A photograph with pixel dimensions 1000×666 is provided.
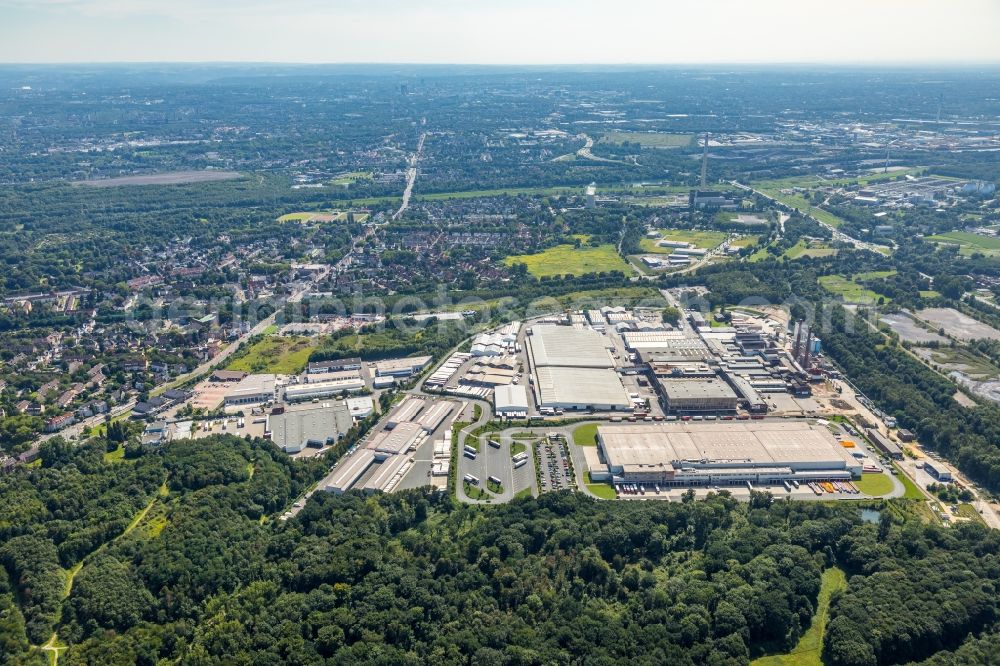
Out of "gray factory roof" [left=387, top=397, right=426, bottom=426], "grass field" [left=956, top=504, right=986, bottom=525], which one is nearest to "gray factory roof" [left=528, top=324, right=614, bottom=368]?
"gray factory roof" [left=387, top=397, right=426, bottom=426]

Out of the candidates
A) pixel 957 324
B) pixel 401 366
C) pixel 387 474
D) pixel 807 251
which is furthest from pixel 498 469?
pixel 807 251

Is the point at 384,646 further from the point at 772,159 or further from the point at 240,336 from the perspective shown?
the point at 772,159

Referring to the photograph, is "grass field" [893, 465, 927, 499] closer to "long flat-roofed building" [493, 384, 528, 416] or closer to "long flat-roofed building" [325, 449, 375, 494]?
"long flat-roofed building" [493, 384, 528, 416]

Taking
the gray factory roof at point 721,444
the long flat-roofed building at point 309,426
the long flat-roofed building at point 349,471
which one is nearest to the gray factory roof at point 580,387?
the gray factory roof at point 721,444

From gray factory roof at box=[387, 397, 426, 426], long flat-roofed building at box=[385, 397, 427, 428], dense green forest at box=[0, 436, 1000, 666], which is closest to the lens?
dense green forest at box=[0, 436, 1000, 666]

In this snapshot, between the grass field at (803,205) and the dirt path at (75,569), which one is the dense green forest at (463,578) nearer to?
the dirt path at (75,569)
